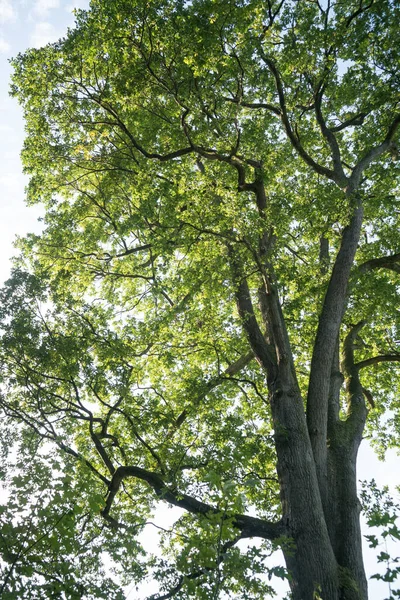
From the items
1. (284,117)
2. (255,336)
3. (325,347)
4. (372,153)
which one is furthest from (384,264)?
(284,117)

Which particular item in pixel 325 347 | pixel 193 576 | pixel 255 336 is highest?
pixel 255 336

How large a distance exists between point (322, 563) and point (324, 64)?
9.02 metres

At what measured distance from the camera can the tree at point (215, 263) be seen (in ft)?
26.1

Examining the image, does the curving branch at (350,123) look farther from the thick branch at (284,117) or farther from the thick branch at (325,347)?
the thick branch at (325,347)

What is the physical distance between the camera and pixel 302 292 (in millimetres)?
10773

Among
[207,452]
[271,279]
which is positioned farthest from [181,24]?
[207,452]

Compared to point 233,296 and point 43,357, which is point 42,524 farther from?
point 233,296

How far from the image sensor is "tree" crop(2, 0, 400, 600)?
7.95 meters

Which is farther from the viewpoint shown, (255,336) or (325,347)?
(255,336)

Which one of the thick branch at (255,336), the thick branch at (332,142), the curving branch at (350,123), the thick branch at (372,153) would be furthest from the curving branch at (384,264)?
the curving branch at (350,123)

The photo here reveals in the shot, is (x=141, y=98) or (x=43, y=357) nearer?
(x=43, y=357)

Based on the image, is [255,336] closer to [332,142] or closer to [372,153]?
[372,153]

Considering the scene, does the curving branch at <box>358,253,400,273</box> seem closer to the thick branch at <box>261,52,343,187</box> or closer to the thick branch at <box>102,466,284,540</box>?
the thick branch at <box>261,52,343,187</box>

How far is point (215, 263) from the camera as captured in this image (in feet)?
32.9
